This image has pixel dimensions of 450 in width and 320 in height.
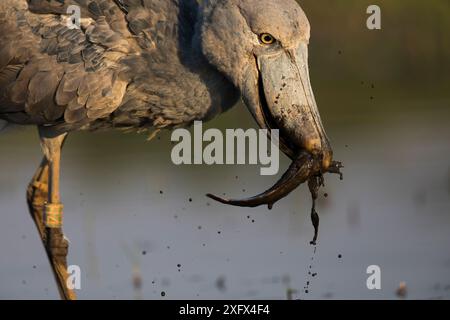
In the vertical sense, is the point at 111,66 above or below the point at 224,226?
above

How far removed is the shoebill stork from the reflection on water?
807 mm

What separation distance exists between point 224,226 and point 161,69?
2.47m

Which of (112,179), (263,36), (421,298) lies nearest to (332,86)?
(112,179)

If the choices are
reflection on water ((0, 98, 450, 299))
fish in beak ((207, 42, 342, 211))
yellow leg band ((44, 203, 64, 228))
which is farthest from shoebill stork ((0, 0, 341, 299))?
reflection on water ((0, 98, 450, 299))

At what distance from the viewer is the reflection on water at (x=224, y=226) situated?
362 inches

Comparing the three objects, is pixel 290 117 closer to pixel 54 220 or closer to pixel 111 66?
pixel 111 66

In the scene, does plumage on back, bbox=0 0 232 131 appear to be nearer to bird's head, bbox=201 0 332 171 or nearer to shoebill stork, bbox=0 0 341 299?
shoebill stork, bbox=0 0 341 299

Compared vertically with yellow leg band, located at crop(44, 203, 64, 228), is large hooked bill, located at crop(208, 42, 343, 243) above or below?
above

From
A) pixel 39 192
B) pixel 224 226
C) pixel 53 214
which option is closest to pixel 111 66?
pixel 53 214

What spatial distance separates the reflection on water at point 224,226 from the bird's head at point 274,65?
1.62m

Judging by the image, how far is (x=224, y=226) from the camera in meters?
10.2

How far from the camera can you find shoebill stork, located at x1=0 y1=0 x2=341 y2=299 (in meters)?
7.64

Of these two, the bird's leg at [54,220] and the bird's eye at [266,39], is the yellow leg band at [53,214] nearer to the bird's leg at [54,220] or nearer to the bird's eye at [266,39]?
the bird's leg at [54,220]

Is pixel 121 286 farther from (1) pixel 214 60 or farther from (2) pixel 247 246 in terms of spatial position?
(1) pixel 214 60
